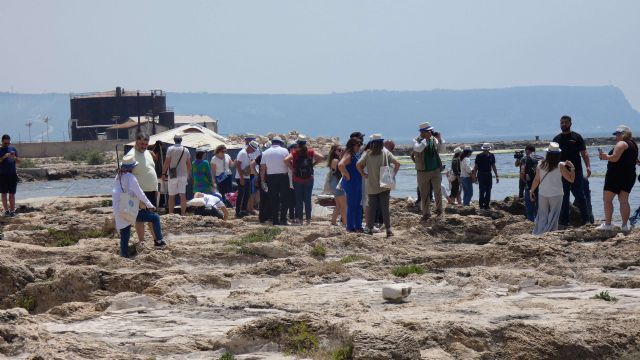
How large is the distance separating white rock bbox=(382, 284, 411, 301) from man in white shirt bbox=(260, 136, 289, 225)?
8.41 m

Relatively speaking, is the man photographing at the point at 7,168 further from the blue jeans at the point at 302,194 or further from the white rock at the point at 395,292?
the white rock at the point at 395,292

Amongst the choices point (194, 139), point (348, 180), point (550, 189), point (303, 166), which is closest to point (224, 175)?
point (194, 139)

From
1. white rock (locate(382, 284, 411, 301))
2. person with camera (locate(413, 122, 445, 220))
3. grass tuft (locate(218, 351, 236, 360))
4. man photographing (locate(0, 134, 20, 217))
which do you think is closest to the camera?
grass tuft (locate(218, 351, 236, 360))

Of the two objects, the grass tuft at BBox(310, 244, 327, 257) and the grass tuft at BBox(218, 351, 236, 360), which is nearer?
the grass tuft at BBox(218, 351, 236, 360)

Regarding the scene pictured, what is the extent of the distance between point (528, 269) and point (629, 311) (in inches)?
108

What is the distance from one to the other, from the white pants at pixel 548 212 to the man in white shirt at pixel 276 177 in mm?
4598

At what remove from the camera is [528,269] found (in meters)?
12.0

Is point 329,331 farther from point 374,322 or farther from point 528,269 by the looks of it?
point 528,269

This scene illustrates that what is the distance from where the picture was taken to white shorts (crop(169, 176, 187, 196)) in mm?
18906

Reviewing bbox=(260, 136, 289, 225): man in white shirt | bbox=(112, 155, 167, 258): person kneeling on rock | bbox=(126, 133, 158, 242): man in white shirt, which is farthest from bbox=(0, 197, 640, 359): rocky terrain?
bbox=(260, 136, 289, 225): man in white shirt

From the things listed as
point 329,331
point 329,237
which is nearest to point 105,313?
point 329,331

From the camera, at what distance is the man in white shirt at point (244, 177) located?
20.1m

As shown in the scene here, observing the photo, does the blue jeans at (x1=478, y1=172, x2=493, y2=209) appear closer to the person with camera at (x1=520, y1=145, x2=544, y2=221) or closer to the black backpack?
the person with camera at (x1=520, y1=145, x2=544, y2=221)

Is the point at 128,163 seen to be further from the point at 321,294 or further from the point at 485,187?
the point at 485,187
